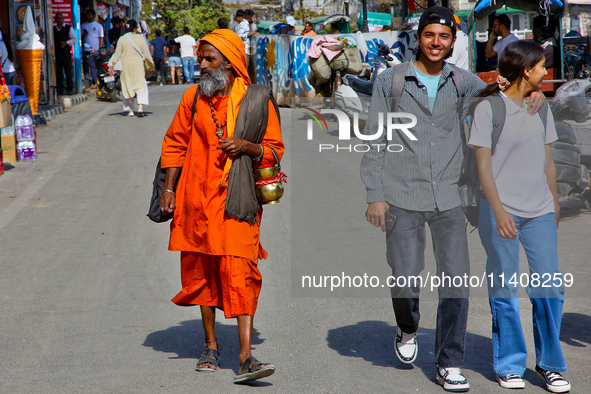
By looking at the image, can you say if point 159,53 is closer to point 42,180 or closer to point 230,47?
point 42,180

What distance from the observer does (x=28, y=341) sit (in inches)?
159

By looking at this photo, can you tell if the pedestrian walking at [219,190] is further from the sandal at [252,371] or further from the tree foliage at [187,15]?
the tree foliage at [187,15]

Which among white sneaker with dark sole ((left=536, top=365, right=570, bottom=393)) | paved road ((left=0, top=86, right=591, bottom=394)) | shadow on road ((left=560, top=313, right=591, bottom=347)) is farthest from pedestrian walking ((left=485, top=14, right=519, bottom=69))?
white sneaker with dark sole ((left=536, top=365, right=570, bottom=393))

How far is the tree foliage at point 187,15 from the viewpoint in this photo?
32.8m

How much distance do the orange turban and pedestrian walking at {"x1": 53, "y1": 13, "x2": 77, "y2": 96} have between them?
1520 centimetres

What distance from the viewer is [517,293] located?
333cm

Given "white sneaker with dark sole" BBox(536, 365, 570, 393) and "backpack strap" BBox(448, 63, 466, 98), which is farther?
"backpack strap" BBox(448, 63, 466, 98)

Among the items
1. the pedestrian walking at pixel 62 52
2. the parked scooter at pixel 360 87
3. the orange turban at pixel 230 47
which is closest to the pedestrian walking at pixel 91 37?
the pedestrian walking at pixel 62 52

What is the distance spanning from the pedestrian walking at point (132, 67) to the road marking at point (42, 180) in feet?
3.58

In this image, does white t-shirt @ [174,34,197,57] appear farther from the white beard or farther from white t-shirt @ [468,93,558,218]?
white t-shirt @ [468,93,558,218]

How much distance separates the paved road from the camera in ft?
11.6

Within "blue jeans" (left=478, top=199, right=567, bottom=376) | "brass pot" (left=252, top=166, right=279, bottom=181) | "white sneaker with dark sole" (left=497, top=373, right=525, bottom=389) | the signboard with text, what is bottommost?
"white sneaker with dark sole" (left=497, top=373, right=525, bottom=389)

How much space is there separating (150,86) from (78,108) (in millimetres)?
5930

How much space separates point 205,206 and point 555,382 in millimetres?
1930
